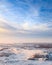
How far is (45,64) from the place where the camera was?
15.6 meters

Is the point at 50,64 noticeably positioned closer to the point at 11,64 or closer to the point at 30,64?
the point at 30,64

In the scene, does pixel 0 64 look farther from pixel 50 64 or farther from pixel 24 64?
pixel 50 64

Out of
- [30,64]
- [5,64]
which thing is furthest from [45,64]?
[5,64]

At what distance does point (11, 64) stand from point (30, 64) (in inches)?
73.6

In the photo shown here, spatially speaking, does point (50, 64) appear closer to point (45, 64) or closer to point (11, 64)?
point (45, 64)

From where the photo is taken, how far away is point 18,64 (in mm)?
15570

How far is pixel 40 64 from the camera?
15539 millimetres

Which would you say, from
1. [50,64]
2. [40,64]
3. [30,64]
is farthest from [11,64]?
[50,64]

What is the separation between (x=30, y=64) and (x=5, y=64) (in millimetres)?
2444

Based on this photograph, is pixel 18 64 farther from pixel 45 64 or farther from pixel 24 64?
pixel 45 64

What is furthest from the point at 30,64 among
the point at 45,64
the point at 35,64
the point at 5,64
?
the point at 5,64

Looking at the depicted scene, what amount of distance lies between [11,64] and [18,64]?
0.69 m

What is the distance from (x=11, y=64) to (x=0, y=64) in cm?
107

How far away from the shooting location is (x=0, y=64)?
1540 cm
